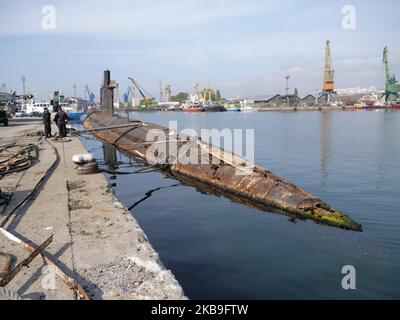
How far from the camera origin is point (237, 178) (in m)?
13.6

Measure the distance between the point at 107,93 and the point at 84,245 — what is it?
34387 millimetres

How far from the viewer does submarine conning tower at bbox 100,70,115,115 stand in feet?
127

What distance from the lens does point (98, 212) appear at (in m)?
9.15

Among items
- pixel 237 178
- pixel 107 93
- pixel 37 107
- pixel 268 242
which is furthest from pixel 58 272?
pixel 37 107

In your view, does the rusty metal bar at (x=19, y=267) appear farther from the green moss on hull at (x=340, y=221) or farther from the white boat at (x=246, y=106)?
the white boat at (x=246, y=106)

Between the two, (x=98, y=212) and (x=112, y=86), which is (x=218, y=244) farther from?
(x=112, y=86)

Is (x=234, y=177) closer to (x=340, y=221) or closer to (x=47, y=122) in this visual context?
(x=340, y=221)

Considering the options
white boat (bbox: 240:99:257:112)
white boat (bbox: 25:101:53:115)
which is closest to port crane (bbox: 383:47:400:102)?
white boat (bbox: 240:99:257:112)

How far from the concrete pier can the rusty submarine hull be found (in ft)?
14.8

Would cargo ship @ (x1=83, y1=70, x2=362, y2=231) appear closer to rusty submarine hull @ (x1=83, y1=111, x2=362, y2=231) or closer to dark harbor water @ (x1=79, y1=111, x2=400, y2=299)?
rusty submarine hull @ (x1=83, y1=111, x2=362, y2=231)

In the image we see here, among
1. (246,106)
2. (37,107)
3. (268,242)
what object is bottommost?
(268,242)
